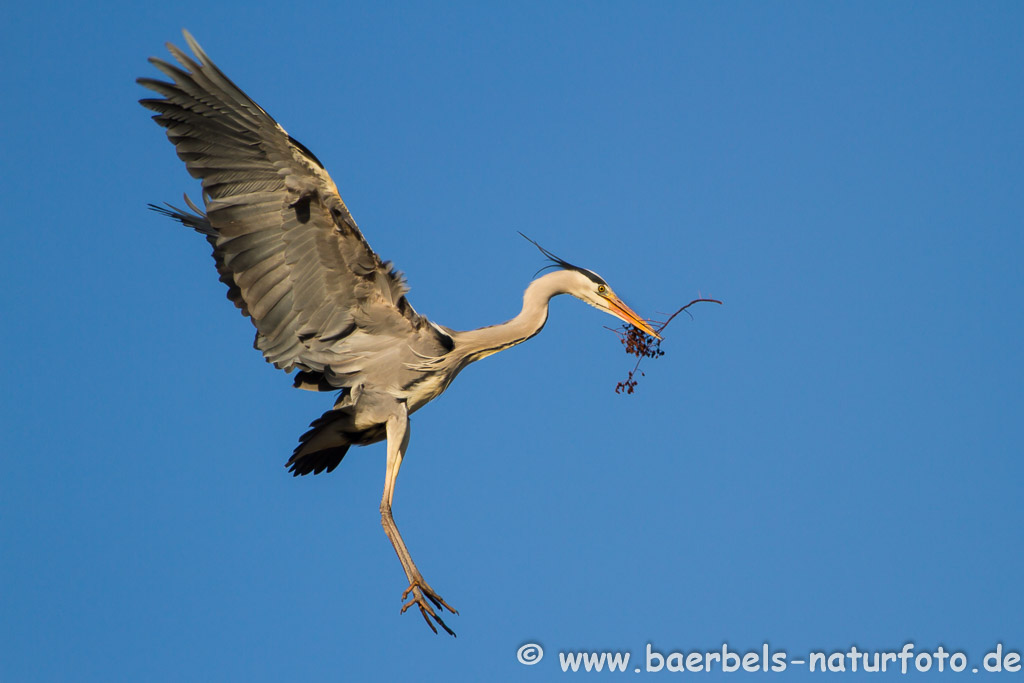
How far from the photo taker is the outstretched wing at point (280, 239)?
32.2 feet

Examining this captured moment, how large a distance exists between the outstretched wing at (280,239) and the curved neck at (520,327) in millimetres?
398

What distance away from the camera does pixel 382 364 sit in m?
10.7

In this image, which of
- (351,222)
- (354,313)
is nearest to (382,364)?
(354,313)

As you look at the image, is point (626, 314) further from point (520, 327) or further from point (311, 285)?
point (311, 285)

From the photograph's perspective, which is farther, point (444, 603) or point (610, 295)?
point (610, 295)

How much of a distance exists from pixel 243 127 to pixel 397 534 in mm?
3576

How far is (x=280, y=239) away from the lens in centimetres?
1025

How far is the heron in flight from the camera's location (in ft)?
32.3

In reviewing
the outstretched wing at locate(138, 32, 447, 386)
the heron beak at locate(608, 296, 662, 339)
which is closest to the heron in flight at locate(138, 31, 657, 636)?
the outstretched wing at locate(138, 32, 447, 386)

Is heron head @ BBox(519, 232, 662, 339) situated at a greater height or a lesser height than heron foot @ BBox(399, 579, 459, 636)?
greater

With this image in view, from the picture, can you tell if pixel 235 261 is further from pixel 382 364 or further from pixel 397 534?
pixel 397 534

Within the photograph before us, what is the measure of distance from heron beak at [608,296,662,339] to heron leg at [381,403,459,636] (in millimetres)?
2278

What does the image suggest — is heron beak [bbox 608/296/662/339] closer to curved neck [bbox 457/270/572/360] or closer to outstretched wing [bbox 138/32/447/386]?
curved neck [bbox 457/270/572/360]

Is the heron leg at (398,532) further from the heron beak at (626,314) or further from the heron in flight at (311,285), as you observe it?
the heron beak at (626,314)
